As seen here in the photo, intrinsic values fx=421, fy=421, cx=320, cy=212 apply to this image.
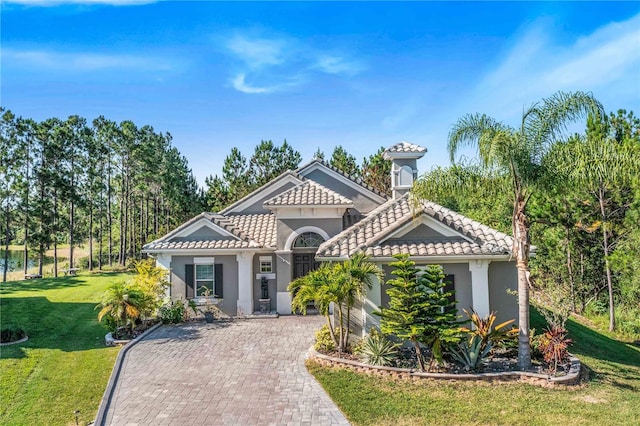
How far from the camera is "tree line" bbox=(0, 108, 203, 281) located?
33.0 meters

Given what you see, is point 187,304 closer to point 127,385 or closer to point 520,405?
point 127,385

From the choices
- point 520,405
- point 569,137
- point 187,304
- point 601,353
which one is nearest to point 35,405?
point 187,304

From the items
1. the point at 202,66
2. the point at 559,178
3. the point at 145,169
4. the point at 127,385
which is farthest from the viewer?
the point at 145,169

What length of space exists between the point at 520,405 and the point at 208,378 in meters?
8.10

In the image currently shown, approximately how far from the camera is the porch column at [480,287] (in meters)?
14.1

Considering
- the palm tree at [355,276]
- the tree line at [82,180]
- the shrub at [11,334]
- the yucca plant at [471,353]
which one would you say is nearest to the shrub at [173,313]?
the shrub at [11,334]

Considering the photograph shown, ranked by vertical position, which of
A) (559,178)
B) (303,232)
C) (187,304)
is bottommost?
(187,304)

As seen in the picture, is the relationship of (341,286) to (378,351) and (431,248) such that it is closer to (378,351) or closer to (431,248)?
(378,351)

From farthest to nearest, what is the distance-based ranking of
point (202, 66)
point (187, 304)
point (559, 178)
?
point (187, 304) → point (202, 66) → point (559, 178)

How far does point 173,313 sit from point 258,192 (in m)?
8.54

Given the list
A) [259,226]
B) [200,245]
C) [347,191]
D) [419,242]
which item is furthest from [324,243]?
[347,191]

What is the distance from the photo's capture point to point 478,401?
33.9 ft

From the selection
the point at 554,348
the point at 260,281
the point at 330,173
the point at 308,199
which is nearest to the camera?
the point at 554,348

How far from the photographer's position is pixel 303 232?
20156 millimetres
